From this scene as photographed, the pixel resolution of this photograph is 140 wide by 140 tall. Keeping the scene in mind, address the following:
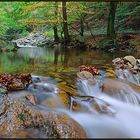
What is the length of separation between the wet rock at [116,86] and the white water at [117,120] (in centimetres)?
15

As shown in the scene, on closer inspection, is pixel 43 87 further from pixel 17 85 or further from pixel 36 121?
pixel 36 121

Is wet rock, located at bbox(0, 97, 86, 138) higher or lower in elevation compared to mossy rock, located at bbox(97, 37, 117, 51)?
higher

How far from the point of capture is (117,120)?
3.17 metres

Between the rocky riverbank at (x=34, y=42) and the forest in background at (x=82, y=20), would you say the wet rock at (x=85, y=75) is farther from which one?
the rocky riverbank at (x=34, y=42)

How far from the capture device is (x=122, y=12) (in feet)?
40.2

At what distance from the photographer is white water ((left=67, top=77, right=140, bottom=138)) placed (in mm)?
2840

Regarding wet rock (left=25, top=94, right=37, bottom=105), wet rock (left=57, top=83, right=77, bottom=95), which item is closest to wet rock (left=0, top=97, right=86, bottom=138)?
wet rock (left=25, top=94, right=37, bottom=105)

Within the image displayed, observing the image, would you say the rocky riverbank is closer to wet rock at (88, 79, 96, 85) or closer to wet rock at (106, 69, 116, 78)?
wet rock at (106, 69, 116, 78)

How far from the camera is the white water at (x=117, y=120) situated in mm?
2840

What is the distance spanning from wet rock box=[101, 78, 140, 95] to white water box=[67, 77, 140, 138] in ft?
0.50

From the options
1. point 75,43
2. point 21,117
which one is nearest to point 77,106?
point 21,117

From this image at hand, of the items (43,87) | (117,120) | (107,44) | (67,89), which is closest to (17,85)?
(43,87)

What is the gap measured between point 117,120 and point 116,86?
1.03 metres

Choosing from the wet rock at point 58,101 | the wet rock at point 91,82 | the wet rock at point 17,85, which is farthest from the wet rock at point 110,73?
the wet rock at point 17,85
